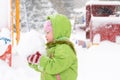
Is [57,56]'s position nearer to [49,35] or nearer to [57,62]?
[57,62]

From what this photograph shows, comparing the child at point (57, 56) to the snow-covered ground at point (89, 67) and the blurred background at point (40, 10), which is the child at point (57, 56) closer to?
the snow-covered ground at point (89, 67)

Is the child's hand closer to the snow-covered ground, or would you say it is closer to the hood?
the hood

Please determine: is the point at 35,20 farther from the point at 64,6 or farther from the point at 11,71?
the point at 11,71

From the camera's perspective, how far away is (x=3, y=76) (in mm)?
5742

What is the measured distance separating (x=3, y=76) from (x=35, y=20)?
31688mm

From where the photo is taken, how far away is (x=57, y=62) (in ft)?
9.11

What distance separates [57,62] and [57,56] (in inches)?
1.8

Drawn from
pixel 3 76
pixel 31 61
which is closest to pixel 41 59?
pixel 31 61

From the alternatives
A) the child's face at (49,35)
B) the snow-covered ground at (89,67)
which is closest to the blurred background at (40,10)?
the snow-covered ground at (89,67)

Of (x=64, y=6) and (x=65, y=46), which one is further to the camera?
(x=64, y=6)

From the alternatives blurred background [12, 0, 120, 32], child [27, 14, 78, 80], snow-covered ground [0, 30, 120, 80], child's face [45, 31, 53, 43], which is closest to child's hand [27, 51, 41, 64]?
child [27, 14, 78, 80]

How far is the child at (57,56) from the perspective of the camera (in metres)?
2.79

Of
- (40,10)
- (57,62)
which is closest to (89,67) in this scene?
(57,62)

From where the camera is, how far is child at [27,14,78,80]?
2.79m
